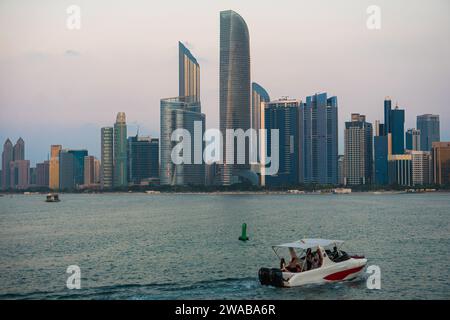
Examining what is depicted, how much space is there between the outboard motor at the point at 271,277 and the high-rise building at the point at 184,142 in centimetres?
13396

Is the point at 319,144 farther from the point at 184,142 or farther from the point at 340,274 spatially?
the point at 340,274

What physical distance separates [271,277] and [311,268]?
156 cm

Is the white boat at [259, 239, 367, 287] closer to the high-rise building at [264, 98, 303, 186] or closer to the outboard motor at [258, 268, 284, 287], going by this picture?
the outboard motor at [258, 268, 284, 287]

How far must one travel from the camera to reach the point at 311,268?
2027 centimetres

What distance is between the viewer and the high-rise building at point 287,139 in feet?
528

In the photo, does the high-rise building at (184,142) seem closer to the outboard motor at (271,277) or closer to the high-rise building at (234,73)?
the high-rise building at (234,73)

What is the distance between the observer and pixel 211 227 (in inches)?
1807

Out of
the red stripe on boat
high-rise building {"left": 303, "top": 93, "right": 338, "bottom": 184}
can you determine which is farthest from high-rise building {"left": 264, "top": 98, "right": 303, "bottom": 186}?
the red stripe on boat

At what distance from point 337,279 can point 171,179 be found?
135867 millimetres

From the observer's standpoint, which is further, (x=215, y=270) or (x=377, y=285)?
(x=215, y=270)
